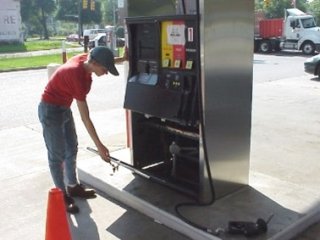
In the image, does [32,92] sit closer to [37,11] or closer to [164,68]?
[164,68]

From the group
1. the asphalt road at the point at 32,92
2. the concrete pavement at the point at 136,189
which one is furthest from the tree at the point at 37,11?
the concrete pavement at the point at 136,189

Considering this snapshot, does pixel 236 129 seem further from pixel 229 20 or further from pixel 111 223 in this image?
pixel 111 223

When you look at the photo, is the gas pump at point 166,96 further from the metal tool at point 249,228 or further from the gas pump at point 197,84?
the metal tool at point 249,228

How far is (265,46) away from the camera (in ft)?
87.9

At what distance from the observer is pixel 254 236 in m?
3.20

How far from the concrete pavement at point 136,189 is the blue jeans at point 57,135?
0.44m

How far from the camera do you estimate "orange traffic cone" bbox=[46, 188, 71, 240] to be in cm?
289

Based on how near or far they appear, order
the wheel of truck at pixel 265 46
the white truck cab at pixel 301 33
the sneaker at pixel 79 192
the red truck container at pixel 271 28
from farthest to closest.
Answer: the wheel of truck at pixel 265 46
the red truck container at pixel 271 28
the white truck cab at pixel 301 33
the sneaker at pixel 79 192

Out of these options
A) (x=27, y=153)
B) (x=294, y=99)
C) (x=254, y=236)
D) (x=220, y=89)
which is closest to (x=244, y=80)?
(x=220, y=89)

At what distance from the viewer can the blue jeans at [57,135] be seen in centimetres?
374

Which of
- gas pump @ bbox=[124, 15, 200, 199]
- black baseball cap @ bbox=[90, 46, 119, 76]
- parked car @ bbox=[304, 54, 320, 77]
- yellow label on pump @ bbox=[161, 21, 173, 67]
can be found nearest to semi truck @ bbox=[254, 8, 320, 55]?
parked car @ bbox=[304, 54, 320, 77]

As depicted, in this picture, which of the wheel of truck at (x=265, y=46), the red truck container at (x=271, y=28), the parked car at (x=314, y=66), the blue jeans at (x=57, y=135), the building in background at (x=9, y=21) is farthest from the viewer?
the building in background at (x=9, y=21)

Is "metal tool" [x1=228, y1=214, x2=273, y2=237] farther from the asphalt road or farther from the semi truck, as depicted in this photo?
the semi truck

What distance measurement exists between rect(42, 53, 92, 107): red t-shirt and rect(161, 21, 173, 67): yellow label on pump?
698 millimetres
